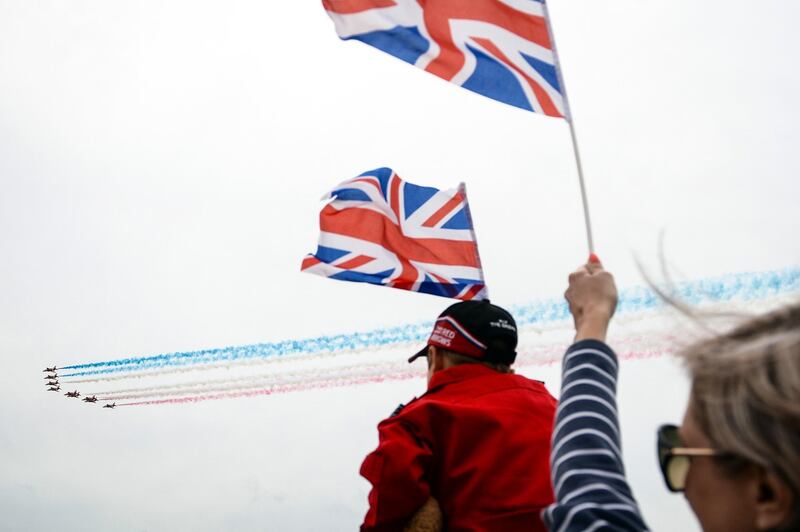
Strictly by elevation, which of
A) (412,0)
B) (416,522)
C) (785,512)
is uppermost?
(412,0)

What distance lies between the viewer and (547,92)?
549 centimetres

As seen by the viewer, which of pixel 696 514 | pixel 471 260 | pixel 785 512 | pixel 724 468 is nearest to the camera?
pixel 785 512

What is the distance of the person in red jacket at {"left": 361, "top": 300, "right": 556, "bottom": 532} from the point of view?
3.92m

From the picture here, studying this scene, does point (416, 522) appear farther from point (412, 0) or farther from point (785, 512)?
point (412, 0)

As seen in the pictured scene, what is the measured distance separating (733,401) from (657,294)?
372 millimetres

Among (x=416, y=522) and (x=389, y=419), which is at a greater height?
(x=389, y=419)

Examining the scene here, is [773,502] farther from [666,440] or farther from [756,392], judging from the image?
[666,440]

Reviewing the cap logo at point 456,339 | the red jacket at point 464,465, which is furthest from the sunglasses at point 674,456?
the cap logo at point 456,339

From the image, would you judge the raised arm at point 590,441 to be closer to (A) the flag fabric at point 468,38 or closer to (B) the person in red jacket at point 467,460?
(B) the person in red jacket at point 467,460

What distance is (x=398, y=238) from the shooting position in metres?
9.98

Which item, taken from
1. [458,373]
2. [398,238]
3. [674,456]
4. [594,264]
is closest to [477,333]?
[458,373]

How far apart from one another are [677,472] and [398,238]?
8267 millimetres

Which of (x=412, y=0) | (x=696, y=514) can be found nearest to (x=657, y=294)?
(x=696, y=514)

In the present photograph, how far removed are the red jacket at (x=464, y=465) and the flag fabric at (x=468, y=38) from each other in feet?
8.07
